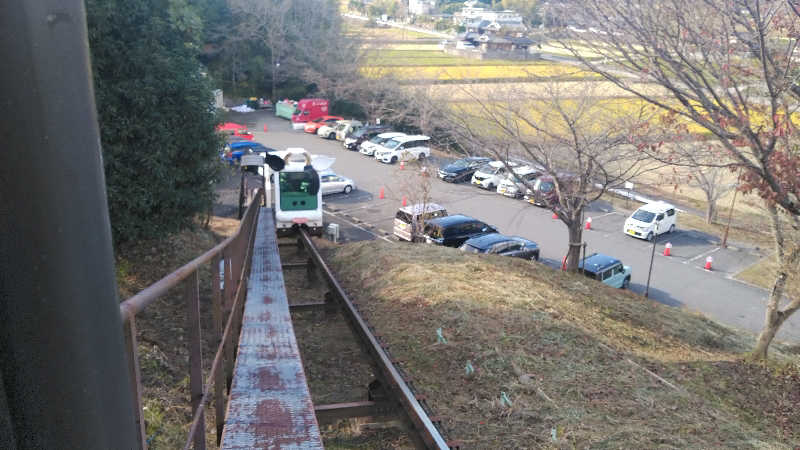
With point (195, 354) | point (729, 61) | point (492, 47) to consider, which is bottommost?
point (195, 354)

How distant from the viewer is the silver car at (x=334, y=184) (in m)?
27.0

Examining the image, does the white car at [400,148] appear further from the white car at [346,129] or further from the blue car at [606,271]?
the blue car at [606,271]

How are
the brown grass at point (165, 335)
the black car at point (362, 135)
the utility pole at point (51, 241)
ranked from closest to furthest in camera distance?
the utility pole at point (51, 241)
the brown grass at point (165, 335)
the black car at point (362, 135)

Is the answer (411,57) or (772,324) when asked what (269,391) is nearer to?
(772,324)

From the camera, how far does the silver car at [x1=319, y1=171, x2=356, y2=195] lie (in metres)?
27.0

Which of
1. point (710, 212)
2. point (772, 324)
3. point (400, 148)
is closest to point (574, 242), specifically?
point (772, 324)

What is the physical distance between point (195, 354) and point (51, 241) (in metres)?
1.66

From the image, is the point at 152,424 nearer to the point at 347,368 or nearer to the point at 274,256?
the point at 347,368

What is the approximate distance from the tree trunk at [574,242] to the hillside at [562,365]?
1911 millimetres

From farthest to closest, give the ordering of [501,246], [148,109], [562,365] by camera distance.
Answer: [501,246] → [148,109] → [562,365]

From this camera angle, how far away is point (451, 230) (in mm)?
20297

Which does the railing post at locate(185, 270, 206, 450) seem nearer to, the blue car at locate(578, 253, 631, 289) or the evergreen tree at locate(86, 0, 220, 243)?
the evergreen tree at locate(86, 0, 220, 243)

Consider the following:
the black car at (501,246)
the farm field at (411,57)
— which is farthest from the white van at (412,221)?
the farm field at (411,57)

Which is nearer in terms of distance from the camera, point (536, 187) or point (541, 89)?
point (541, 89)
